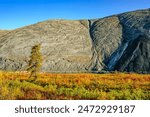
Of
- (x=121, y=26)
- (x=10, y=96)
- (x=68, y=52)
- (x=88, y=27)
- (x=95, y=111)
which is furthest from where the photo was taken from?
(x=88, y=27)

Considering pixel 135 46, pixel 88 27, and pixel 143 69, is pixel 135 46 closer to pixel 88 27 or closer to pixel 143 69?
pixel 143 69

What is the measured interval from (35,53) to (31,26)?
8350cm

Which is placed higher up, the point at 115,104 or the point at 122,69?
the point at 115,104

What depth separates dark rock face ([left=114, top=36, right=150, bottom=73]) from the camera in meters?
75.1

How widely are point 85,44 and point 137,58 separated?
29834 millimetres

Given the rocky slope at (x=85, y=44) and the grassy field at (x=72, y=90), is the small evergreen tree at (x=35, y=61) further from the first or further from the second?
the rocky slope at (x=85, y=44)

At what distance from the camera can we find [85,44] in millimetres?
105875

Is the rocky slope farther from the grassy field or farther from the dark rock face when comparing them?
the grassy field

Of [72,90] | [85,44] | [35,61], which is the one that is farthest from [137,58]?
[72,90]

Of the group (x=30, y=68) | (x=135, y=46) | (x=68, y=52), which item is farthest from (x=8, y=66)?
(x=30, y=68)

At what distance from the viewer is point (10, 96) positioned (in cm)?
1530

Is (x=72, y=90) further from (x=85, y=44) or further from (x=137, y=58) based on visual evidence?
(x=85, y=44)

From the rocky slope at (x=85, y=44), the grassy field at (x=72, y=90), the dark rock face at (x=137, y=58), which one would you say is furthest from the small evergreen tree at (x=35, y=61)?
the rocky slope at (x=85, y=44)

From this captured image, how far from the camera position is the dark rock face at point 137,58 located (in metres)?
75.1
